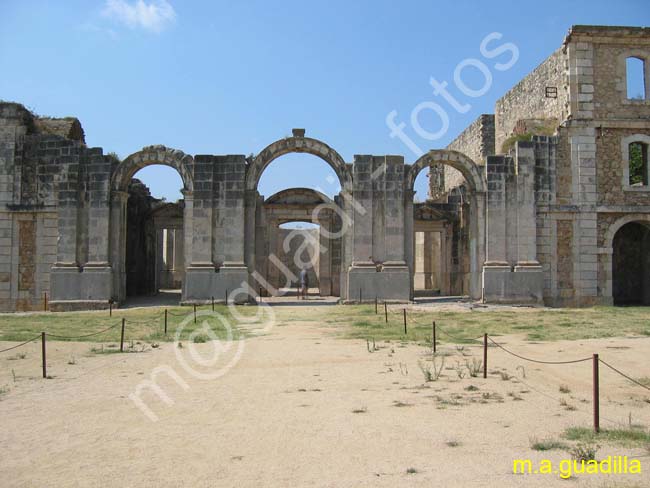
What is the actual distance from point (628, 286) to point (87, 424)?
2103 cm

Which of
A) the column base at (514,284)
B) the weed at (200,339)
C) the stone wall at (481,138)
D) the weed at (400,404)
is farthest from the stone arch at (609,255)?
the weed at (400,404)

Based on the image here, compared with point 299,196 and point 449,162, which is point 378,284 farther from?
point 299,196

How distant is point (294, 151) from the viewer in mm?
20266

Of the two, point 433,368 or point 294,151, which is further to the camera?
point 294,151

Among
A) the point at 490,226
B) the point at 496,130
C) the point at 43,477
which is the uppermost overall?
the point at 496,130

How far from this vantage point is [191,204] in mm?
20094

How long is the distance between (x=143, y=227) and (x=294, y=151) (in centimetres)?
945

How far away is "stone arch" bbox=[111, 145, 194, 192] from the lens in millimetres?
20031

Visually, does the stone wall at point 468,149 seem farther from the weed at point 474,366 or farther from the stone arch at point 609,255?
the weed at point 474,366

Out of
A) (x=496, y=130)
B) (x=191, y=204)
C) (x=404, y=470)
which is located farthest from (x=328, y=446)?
(x=496, y=130)

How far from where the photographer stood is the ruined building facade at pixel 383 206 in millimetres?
19750

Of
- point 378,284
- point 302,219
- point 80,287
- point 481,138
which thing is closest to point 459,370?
point 378,284

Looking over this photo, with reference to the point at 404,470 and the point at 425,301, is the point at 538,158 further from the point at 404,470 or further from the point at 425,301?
the point at 404,470

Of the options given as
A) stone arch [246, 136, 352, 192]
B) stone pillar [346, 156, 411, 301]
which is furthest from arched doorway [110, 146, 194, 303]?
stone pillar [346, 156, 411, 301]
